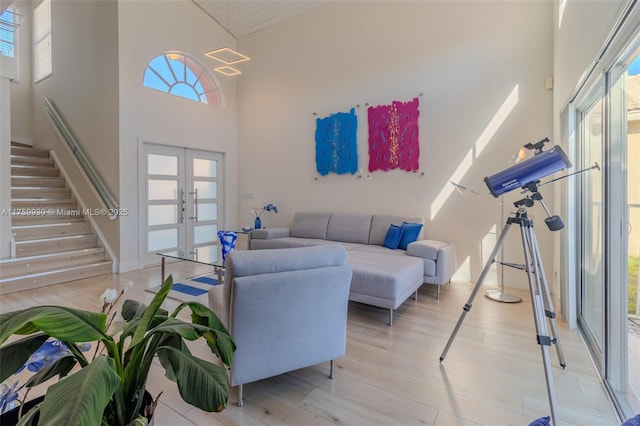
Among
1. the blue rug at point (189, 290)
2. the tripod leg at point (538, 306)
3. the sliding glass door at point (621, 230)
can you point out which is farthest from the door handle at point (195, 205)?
the sliding glass door at point (621, 230)

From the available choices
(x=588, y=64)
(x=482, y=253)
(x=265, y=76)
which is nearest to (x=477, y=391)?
(x=588, y=64)

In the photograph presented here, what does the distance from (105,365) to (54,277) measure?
4351 millimetres

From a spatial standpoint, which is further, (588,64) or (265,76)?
(265,76)

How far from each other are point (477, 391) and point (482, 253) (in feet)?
7.85

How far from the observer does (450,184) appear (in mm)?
4082

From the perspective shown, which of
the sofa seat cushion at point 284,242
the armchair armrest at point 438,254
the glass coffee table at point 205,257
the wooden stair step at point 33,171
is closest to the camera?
the glass coffee table at point 205,257

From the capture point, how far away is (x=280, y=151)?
560cm

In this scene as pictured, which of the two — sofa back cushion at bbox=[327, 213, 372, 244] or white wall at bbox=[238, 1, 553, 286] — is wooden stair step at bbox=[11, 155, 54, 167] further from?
sofa back cushion at bbox=[327, 213, 372, 244]

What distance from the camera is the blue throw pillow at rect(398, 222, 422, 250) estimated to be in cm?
388

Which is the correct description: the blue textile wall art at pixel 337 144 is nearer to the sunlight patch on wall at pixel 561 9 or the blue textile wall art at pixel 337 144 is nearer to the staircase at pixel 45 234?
the sunlight patch on wall at pixel 561 9

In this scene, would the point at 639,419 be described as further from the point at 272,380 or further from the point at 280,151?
the point at 280,151

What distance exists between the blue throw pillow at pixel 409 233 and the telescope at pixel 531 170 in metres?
→ 2.08

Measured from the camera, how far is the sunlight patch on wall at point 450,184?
3.97 metres

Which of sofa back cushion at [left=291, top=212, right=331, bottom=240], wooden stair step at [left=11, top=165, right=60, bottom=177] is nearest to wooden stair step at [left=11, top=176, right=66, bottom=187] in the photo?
wooden stair step at [left=11, top=165, right=60, bottom=177]
